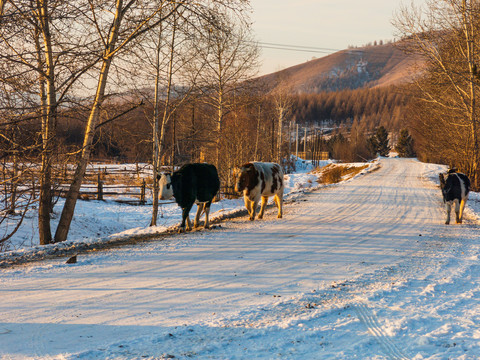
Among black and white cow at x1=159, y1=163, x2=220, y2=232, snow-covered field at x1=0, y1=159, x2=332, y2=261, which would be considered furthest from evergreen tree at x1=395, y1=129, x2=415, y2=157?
black and white cow at x1=159, y1=163, x2=220, y2=232

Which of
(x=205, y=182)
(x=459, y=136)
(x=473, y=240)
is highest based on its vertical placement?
(x=459, y=136)

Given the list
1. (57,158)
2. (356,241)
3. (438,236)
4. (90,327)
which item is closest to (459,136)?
(438,236)

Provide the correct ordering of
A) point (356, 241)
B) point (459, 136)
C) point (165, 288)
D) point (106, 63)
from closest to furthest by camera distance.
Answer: point (165, 288) < point (356, 241) < point (106, 63) < point (459, 136)

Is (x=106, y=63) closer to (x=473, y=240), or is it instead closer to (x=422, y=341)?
(x=422, y=341)

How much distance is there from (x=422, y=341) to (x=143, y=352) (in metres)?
3.19

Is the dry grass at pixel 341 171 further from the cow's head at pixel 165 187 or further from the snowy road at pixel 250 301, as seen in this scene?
the snowy road at pixel 250 301

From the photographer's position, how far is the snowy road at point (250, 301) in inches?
185

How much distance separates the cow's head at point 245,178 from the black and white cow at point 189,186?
88cm

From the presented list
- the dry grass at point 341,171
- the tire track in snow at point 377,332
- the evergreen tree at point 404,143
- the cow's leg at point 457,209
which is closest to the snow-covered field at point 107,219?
the tire track in snow at point 377,332

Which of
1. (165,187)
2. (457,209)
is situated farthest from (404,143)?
(165,187)

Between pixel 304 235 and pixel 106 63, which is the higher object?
pixel 106 63

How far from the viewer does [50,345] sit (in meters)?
4.62

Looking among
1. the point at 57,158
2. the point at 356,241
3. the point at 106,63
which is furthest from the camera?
the point at 106,63

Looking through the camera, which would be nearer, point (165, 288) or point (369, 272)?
point (165, 288)
